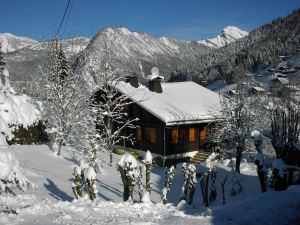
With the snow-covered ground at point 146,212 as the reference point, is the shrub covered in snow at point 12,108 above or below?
above

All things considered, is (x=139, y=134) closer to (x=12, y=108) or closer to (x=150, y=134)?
(x=150, y=134)

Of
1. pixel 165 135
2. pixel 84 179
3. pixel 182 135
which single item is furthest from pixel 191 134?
pixel 84 179

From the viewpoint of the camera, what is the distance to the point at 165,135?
99.2ft

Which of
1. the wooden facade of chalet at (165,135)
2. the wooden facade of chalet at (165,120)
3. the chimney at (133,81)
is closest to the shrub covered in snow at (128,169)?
the wooden facade of chalet at (165,120)

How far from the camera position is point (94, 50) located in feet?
104

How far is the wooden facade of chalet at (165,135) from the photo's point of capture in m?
30.5

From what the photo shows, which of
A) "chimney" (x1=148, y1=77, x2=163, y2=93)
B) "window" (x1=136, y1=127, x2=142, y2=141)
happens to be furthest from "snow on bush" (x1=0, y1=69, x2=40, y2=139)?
"chimney" (x1=148, y1=77, x2=163, y2=93)

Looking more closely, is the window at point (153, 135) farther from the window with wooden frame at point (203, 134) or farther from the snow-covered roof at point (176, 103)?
the window with wooden frame at point (203, 134)

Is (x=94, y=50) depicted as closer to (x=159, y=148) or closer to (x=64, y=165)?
(x=159, y=148)

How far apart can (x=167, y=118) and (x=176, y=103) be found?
3.99 meters

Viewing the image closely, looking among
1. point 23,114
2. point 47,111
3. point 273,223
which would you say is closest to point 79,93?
point 47,111

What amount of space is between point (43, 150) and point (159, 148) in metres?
10.3

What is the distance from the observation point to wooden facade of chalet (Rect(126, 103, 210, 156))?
100 feet

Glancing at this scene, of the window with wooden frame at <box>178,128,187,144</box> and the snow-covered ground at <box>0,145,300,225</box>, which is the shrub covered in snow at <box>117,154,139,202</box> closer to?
the snow-covered ground at <box>0,145,300,225</box>
